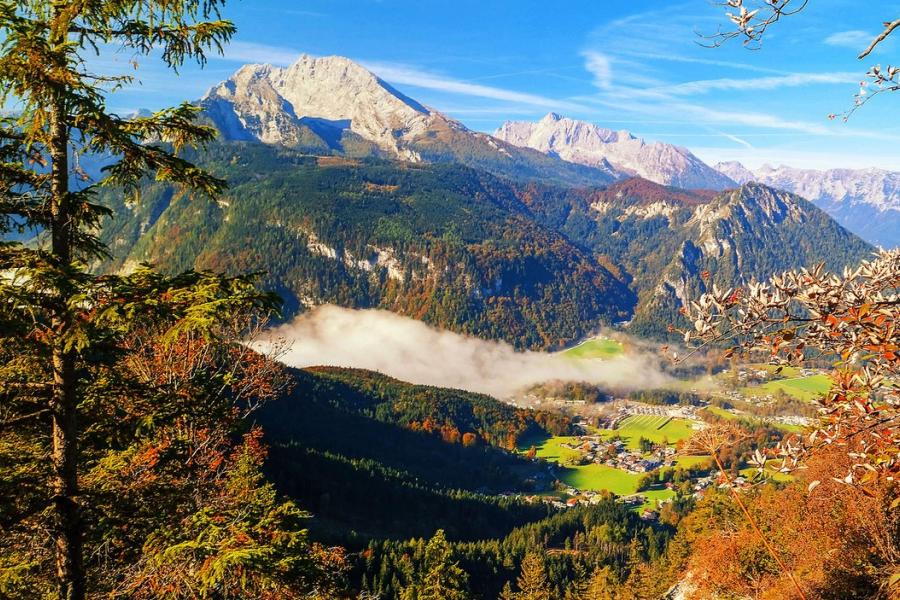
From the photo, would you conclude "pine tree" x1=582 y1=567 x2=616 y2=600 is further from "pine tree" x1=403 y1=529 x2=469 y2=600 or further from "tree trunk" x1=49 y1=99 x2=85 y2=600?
"tree trunk" x1=49 y1=99 x2=85 y2=600

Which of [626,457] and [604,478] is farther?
[626,457]

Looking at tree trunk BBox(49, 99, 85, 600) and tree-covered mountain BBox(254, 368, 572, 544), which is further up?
tree trunk BBox(49, 99, 85, 600)

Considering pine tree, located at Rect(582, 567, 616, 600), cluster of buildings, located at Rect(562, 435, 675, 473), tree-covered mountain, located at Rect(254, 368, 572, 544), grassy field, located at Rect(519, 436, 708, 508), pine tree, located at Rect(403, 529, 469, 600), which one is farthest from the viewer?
cluster of buildings, located at Rect(562, 435, 675, 473)

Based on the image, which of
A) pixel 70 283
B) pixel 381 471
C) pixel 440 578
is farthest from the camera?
pixel 381 471

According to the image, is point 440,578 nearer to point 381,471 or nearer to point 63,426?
point 63,426

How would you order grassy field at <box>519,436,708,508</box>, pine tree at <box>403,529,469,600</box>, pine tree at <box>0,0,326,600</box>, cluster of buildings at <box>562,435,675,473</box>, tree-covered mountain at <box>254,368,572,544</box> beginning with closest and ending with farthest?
1. pine tree at <box>0,0,326,600</box>
2. pine tree at <box>403,529,469,600</box>
3. tree-covered mountain at <box>254,368,572,544</box>
4. grassy field at <box>519,436,708,508</box>
5. cluster of buildings at <box>562,435,675,473</box>

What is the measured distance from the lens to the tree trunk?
904 centimetres

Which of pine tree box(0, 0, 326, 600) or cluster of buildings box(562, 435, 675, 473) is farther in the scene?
cluster of buildings box(562, 435, 675, 473)

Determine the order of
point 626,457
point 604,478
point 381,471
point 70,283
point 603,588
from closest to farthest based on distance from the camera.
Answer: point 70,283
point 603,588
point 381,471
point 604,478
point 626,457

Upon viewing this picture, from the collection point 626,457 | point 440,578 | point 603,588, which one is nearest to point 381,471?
point 603,588

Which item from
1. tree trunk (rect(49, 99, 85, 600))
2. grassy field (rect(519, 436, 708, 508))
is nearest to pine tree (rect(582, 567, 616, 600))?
tree trunk (rect(49, 99, 85, 600))

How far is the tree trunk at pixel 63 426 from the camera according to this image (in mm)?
9039

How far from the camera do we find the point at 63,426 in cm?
919

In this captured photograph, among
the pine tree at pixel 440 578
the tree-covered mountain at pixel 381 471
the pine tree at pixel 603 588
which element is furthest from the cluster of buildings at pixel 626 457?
the pine tree at pixel 440 578
